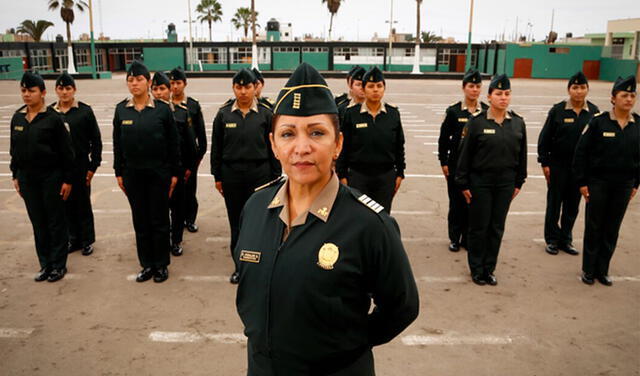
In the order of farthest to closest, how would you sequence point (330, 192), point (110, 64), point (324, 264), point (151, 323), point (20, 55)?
1. point (110, 64)
2. point (20, 55)
3. point (151, 323)
4. point (330, 192)
5. point (324, 264)

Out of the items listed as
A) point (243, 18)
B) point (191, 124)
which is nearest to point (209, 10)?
point (243, 18)

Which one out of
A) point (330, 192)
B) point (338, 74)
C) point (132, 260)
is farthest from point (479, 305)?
point (338, 74)

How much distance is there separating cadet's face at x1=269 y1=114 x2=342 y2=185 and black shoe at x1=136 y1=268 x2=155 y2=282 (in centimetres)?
448

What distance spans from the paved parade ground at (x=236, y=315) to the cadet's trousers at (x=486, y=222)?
289 mm

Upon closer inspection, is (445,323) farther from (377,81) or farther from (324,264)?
(324,264)

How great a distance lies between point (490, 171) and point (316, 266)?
424 centimetres

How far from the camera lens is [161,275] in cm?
601

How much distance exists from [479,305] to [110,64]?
59508 millimetres

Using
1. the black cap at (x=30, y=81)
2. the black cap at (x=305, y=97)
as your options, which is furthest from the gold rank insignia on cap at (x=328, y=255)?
the black cap at (x=30, y=81)

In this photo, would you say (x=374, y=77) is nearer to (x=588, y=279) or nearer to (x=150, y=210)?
(x=150, y=210)

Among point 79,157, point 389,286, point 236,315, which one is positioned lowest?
point 236,315

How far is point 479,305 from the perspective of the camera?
5.39m

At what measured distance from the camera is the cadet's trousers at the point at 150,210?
577 centimetres

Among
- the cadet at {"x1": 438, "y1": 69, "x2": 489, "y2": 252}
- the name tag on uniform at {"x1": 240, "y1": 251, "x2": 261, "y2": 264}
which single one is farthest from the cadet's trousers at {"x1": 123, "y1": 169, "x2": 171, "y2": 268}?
the name tag on uniform at {"x1": 240, "y1": 251, "x2": 261, "y2": 264}
